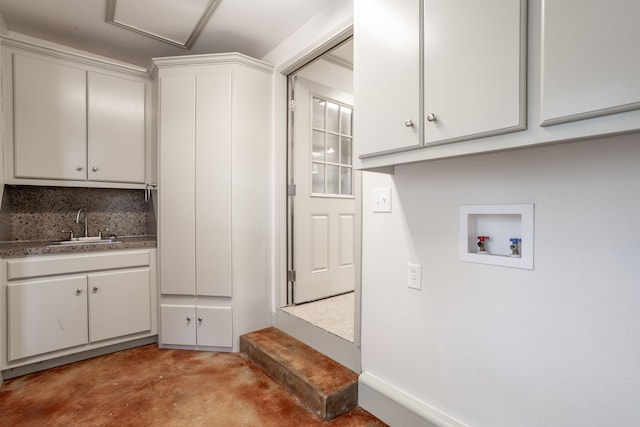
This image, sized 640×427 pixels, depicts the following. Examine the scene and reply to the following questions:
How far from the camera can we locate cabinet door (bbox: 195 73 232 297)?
8.07 feet

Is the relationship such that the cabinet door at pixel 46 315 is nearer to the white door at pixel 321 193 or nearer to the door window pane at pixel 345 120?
the white door at pixel 321 193

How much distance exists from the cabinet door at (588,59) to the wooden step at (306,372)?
1611 millimetres

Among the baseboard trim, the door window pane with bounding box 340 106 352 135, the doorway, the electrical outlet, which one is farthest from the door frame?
the electrical outlet

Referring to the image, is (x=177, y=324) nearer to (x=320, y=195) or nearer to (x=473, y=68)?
(x=320, y=195)

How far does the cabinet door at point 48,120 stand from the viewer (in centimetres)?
227

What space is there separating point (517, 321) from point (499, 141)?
0.69 metres

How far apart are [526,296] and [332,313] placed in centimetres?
155

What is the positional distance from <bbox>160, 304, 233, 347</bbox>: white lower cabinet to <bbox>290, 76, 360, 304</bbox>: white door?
1.94 ft

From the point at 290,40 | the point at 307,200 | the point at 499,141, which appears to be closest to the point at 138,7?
the point at 290,40

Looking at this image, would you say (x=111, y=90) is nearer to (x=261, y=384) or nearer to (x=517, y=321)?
(x=261, y=384)

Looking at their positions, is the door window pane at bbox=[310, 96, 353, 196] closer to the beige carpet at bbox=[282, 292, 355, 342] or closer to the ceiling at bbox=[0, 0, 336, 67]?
the ceiling at bbox=[0, 0, 336, 67]

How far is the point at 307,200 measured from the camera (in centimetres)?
274

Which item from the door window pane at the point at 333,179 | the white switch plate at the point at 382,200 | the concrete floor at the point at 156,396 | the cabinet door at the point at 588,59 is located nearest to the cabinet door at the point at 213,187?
the concrete floor at the point at 156,396

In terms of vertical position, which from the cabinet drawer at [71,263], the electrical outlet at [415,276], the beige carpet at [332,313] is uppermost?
the electrical outlet at [415,276]
